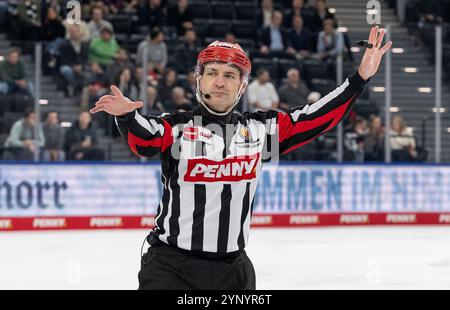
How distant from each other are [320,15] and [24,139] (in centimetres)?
593

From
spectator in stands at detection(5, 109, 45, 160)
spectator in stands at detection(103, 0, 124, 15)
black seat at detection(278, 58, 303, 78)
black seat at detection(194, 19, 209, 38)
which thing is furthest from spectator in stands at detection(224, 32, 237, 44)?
spectator in stands at detection(5, 109, 45, 160)

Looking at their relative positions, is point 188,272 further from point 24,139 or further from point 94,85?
point 94,85

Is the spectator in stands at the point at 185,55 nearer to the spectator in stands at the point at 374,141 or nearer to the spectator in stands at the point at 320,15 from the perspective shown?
the spectator in stands at the point at 320,15

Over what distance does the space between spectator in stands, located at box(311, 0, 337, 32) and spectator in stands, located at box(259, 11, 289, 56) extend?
28.0 inches

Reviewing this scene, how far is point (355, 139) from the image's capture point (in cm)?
1332

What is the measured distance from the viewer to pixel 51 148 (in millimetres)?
12039

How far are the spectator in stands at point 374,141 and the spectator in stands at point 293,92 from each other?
1001mm

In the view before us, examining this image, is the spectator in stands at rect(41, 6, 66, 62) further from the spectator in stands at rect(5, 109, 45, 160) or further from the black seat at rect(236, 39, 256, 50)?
the black seat at rect(236, 39, 256, 50)

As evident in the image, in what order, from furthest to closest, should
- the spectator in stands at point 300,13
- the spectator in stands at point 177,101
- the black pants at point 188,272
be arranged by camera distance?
1. the spectator in stands at point 300,13
2. the spectator in stands at point 177,101
3. the black pants at point 188,272

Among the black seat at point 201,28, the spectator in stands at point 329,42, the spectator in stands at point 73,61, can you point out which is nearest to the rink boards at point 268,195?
the spectator in stands at point 73,61

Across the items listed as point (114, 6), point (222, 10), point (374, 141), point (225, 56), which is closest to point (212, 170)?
point (225, 56)

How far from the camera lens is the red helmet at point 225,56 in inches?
149

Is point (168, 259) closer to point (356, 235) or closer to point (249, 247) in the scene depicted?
point (249, 247)

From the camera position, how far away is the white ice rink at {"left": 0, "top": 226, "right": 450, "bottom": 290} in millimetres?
7402
